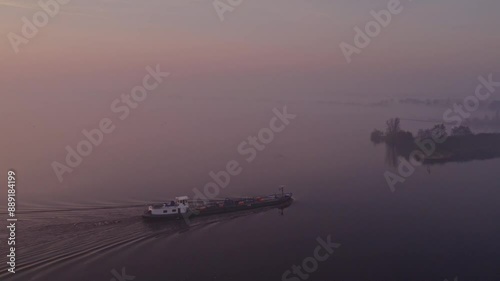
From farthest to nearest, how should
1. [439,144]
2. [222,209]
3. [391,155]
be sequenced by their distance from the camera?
1. [439,144]
2. [391,155]
3. [222,209]

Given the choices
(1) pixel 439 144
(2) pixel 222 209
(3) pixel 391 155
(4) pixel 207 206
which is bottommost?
(2) pixel 222 209

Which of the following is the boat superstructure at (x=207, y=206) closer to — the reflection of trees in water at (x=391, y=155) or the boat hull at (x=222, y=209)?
the boat hull at (x=222, y=209)

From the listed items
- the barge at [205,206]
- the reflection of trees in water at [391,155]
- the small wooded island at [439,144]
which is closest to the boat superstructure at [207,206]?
the barge at [205,206]

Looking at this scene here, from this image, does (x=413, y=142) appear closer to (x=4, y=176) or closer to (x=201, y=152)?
(x=201, y=152)

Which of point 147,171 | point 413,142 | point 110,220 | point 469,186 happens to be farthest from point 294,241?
point 413,142

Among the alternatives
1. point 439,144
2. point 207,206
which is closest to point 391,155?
point 439,144

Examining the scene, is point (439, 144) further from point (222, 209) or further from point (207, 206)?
point (207, 206)
